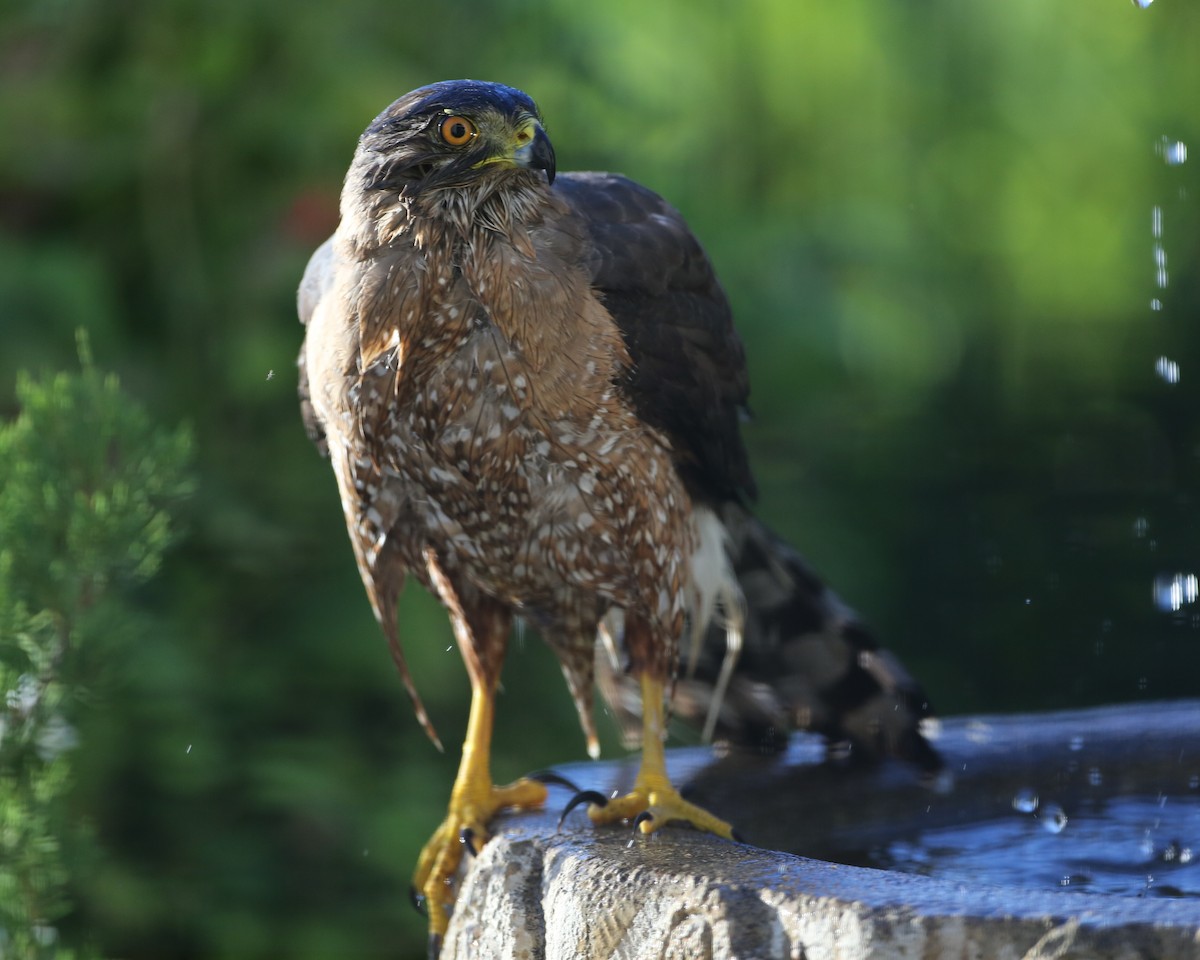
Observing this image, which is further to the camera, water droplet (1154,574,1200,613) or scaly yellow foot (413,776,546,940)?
water droplet (1154,574,1200,613)

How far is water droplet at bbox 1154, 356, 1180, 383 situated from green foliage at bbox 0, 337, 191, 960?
15.7 feet

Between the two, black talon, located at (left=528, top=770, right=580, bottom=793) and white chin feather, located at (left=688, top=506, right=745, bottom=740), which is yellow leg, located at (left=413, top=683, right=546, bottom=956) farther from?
white chin feather, located at (left=688, top=506, right=745, bottom=740)

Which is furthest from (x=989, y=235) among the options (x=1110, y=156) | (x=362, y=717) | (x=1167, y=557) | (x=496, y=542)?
(x=496, y=542)

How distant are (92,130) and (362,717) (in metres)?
1.85

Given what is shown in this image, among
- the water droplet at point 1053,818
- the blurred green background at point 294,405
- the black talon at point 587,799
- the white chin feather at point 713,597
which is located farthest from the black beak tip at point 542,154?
the blurred green background at point 294,405

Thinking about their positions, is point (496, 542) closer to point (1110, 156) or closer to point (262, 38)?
point (262, 38)

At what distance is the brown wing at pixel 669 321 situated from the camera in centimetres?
260

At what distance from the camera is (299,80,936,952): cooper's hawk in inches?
93.4

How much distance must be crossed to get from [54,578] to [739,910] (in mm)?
1493

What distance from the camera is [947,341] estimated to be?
6.23 meters

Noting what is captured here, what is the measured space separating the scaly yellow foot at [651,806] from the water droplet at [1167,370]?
4.47m

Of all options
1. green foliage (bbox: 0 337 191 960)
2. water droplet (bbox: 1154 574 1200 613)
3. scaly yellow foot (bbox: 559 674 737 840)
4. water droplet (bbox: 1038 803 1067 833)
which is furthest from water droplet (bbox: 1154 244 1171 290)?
green foliage (bbox: 0 337 191 960)

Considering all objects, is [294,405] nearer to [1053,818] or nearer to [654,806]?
[654,806]

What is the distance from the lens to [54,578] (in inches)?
108
